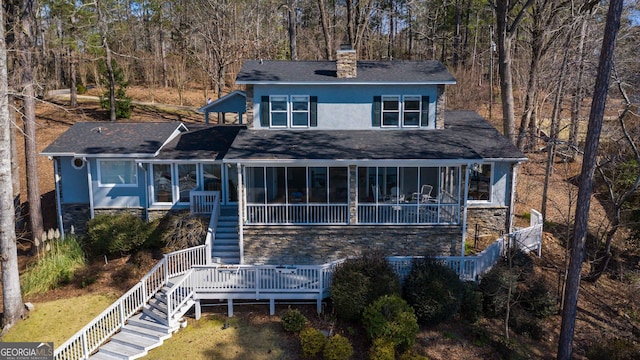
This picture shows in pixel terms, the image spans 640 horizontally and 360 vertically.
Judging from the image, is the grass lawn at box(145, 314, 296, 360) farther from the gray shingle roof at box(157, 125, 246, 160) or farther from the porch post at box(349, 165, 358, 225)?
the gray shingle roof at box(157, 125, 246, 160)

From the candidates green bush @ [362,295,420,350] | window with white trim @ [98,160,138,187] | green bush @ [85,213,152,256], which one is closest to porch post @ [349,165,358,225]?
green bush @ [362,295,420,350]

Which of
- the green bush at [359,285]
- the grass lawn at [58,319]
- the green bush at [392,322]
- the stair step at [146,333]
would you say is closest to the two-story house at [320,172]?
the green bush at [359,285]

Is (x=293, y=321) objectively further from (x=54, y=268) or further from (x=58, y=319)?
(x=54, y=268)

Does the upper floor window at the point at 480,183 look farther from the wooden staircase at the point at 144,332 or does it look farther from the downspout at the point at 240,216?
the wooden staircase at the point at 144,332

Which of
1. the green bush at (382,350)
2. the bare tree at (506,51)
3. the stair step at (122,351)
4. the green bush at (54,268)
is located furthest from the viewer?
the bare tree at (506,51)

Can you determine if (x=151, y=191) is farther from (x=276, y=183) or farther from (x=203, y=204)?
(x=276, y=183)
